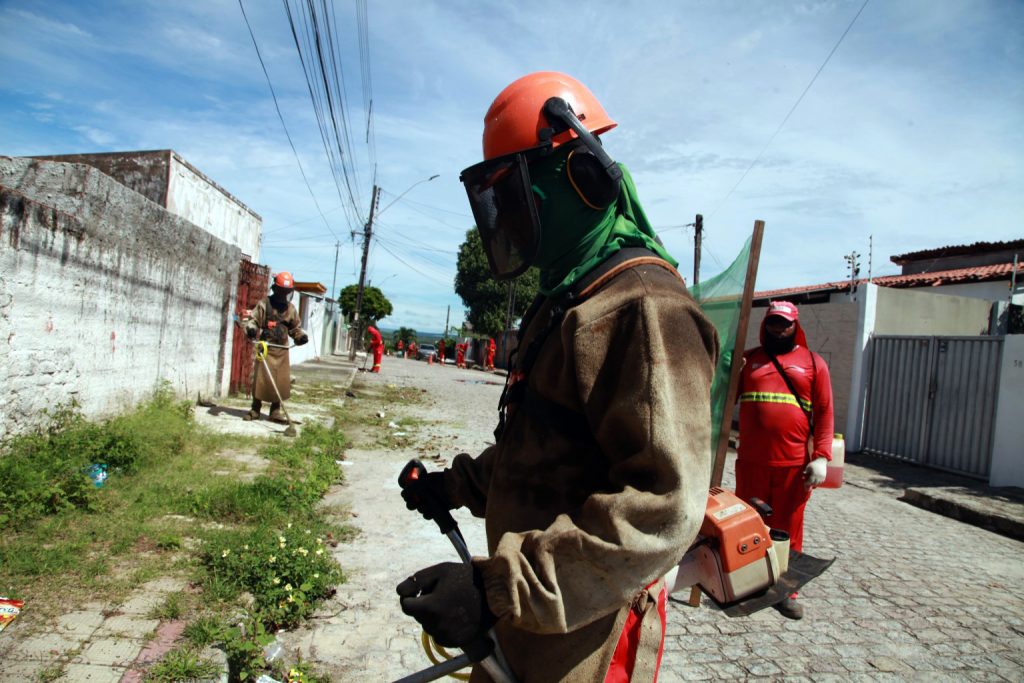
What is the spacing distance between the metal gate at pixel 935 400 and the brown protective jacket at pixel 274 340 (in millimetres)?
10252

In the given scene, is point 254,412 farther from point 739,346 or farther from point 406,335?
point 406,335

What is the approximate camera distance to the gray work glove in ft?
14.1

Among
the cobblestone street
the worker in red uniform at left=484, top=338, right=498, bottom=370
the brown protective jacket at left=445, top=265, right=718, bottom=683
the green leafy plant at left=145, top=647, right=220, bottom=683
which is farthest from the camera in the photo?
the worker in red uniform at left=484, top=338, right=498, bottom=370

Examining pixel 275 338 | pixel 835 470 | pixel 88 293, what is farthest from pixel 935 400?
pixel 88 293

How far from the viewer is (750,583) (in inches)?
68.2

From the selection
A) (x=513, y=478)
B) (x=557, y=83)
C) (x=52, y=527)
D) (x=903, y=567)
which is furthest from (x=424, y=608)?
(x=903, y=567)

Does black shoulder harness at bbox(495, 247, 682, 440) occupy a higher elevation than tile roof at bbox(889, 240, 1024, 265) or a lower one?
lower

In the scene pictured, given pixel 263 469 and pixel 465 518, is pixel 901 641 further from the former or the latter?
pixel 263 469

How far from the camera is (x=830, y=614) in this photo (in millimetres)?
4316

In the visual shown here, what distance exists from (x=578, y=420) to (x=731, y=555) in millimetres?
621

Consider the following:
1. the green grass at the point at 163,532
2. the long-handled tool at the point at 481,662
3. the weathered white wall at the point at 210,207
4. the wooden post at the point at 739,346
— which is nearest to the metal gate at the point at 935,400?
the wooden post at the point at 739,346

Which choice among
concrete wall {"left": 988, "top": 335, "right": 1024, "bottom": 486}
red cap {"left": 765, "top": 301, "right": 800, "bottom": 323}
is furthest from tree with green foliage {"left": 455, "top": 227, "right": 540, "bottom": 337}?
red cap {"left": 765, "top": 301, "right": 800, "bottom": 323}

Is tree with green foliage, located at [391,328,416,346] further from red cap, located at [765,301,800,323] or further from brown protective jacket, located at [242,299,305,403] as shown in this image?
red cap, located at [765,301,800,323]

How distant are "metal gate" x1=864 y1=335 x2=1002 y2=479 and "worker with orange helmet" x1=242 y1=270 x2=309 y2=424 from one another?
10.2m
